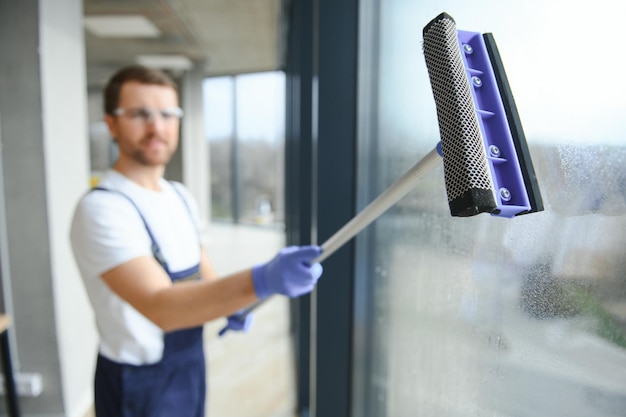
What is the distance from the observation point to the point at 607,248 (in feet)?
0.99

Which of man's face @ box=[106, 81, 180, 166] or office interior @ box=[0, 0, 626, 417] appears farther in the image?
man's face @ box=[106, 81, 180, 166]

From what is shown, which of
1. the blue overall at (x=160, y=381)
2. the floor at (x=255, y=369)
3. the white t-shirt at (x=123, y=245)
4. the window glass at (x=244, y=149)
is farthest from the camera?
the window glass at (x=244, y=149)

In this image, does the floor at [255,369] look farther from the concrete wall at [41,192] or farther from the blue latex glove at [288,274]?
A: the blue latex glove at [288,274]

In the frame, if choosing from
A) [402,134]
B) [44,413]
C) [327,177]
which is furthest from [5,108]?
[402,134]

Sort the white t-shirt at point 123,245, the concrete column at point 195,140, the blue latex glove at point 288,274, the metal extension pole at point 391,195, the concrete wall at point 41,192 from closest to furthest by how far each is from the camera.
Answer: the metal extension pole at point 391,195 < the blue latex glove at point 288,274 < the white t-shirt at point 123,245 < the concrete wall at point 41,192 < the concrete column at point 195,140

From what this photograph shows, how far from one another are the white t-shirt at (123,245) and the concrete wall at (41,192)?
91cm

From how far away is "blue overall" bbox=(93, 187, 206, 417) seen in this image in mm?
1167

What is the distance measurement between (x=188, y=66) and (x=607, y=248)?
618 centimetres

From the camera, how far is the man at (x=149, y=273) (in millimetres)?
1002

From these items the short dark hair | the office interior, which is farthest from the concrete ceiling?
the office interior

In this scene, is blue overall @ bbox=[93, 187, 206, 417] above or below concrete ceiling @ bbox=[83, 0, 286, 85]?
below

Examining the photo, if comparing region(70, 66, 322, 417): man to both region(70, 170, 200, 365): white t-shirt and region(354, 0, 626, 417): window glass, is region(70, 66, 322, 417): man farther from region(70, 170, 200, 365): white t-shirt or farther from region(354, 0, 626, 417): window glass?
region(354, 0, 626, 417): window glass

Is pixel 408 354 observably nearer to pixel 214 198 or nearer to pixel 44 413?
pixel 44 413

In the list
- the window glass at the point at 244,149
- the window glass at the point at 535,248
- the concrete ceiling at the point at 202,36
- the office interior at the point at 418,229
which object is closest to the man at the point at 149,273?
the office interior at the point at 418,229
